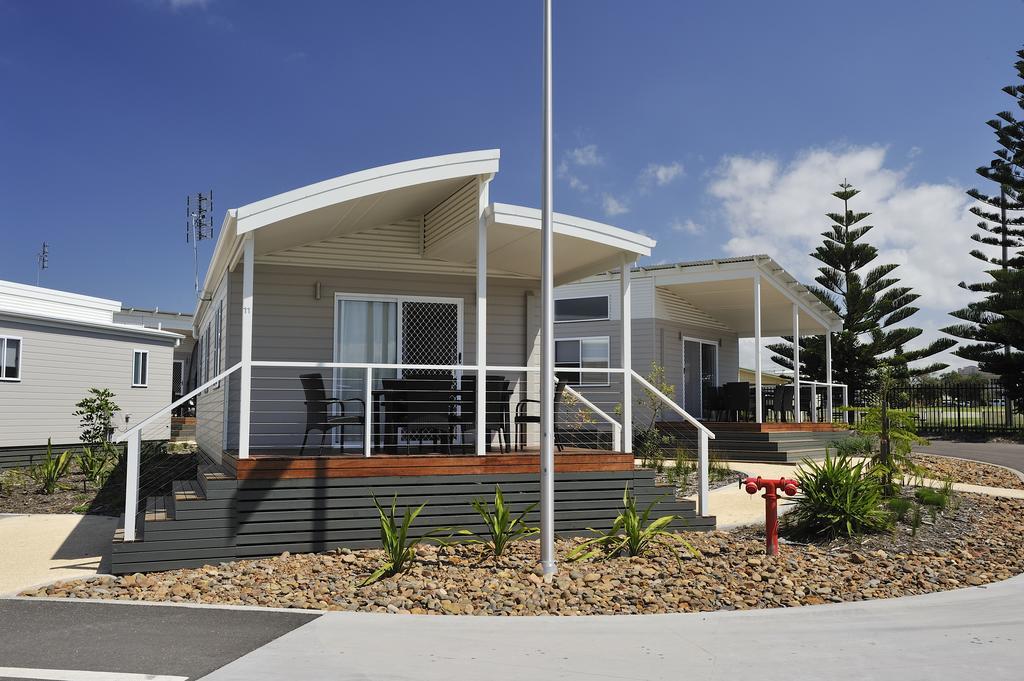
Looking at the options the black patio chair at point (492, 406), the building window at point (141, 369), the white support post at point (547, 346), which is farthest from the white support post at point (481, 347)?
the building window at point (141, 369)

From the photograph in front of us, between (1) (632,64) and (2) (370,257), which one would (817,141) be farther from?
(2) (370,257)

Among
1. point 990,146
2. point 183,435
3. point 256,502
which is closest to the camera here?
point 256,502

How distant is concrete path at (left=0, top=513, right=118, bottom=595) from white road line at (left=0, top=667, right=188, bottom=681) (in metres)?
2.28

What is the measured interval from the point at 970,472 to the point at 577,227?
9719 millimetres

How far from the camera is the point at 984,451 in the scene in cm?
1944

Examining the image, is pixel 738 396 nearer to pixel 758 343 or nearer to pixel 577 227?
pixel 758 343

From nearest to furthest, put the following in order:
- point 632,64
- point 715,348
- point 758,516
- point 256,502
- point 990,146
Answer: point 256,502 < point 758,516 < point 632,64 < point 715,348 < point 990,146

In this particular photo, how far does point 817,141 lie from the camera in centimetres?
1335

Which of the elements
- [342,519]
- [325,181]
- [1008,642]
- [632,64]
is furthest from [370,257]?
[1008,642]

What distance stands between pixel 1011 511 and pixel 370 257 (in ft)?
27.8

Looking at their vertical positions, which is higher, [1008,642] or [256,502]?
[256,502]

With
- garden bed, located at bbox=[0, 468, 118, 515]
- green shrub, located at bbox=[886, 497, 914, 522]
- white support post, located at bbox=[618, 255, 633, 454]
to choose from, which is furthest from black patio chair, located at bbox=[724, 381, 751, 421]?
garden bed, located at bbox=[0, 468, 118, 515]

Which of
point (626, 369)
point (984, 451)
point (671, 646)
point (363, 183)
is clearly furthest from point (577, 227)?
point (984, 451)

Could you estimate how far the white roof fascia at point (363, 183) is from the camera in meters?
7.51
